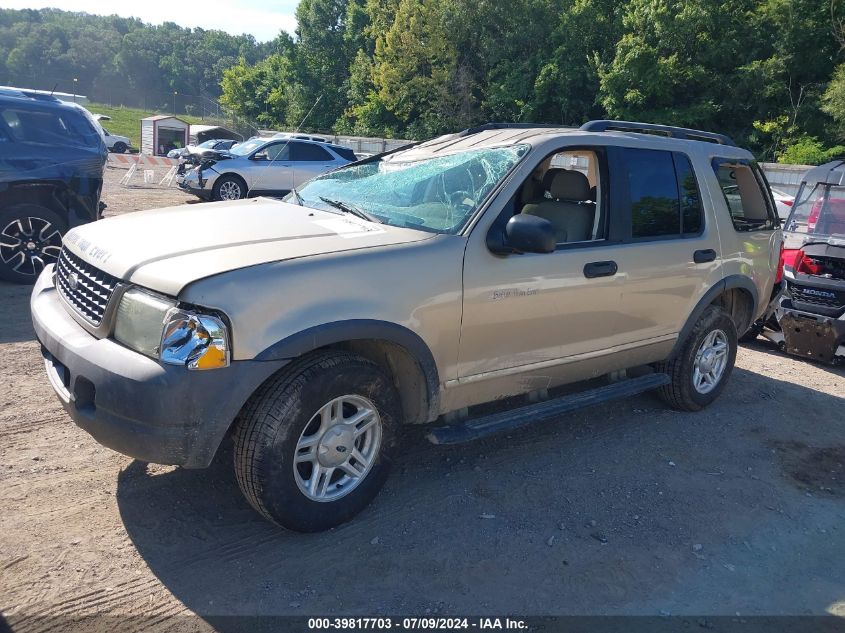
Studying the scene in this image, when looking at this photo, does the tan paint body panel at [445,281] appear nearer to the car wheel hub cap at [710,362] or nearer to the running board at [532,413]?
the running board at [532,413]

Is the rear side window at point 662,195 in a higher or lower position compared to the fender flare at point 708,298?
higher

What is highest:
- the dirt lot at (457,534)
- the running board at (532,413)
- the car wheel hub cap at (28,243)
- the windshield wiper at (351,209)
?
the windshield wiper at (351,209)

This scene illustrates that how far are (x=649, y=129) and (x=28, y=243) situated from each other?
628cm

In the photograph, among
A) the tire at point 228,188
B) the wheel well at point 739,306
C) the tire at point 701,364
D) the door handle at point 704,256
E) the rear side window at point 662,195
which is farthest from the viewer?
the tire at point 228,188

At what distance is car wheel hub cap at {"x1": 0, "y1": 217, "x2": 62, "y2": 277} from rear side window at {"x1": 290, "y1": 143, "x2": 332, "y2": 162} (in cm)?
884

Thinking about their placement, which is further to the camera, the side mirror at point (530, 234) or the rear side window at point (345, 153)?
the rear side window at point (345, 153)

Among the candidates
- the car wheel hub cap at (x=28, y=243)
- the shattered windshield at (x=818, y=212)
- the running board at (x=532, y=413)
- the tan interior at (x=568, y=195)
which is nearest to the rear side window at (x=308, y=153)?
the car wheel hub cap at (x=28, y=243)

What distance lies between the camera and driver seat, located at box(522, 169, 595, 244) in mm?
4395

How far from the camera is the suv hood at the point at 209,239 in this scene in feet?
9.76

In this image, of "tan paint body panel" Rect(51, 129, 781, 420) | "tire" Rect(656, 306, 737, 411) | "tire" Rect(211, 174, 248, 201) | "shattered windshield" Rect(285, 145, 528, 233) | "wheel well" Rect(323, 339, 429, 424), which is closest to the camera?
"tan paint body panel" Rect(51, 129, 781, 420)

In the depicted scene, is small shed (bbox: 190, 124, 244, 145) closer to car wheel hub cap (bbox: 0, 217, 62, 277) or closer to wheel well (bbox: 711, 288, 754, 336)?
car wheel hub cap (bbox: 0, 217, 62, 277)

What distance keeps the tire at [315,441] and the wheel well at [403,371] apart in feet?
0.36

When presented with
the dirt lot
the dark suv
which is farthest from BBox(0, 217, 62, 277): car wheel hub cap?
the dirt lot

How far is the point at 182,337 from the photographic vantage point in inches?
110
